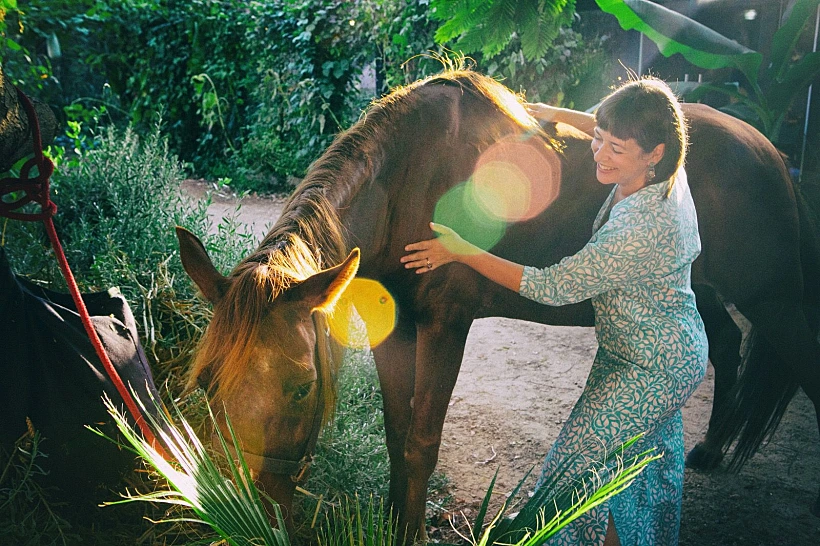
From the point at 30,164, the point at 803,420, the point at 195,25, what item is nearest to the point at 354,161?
the point at 30,164

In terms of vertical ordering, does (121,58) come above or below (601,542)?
below

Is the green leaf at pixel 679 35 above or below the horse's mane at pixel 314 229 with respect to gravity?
above

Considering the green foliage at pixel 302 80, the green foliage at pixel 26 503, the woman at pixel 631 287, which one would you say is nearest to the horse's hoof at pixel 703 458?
the woman at pixel 631 287

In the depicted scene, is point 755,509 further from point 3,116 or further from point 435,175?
point 3,116

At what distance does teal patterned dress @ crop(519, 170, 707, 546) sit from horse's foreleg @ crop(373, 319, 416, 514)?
813mm

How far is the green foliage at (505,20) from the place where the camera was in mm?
2639

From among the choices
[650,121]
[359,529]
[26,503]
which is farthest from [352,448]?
[650,121]

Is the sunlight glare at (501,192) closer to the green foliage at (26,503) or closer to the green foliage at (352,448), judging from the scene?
the green foliage at (352,448)

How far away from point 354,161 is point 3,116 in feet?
3.35

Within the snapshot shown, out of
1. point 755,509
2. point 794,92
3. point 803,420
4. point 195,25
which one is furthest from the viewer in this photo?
point 195,25

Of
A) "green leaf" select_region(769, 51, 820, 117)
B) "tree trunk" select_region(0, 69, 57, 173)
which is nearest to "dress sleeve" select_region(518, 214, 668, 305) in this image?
"tree trunk" select_region(0, 69, 57, 173)

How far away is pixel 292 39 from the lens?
8984 millimetres

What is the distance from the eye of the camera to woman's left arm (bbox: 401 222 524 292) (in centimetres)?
197

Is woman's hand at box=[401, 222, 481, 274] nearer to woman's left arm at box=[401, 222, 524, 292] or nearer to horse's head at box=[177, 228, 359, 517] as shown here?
woman's left arm at box=[401, 222, 524, 292]
